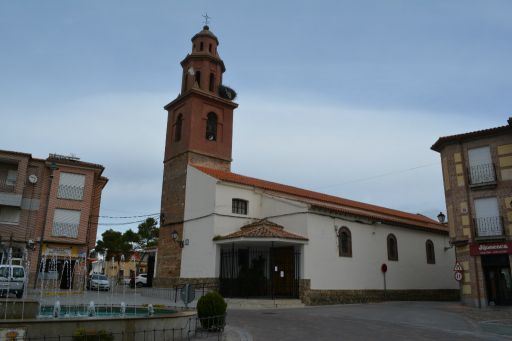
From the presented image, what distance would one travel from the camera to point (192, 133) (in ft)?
91.4

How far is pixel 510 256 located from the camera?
1930 cm

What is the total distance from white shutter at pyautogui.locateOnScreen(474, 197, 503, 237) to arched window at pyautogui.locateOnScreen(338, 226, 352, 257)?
22.1ft

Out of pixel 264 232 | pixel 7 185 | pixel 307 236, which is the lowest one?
pixel 307 236

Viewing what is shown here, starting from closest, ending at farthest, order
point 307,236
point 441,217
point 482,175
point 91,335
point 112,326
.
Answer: point 91,335 → point 112,326 → point 482,175 → point 307,236 → point 441,217

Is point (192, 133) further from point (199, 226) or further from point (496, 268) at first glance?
point (496, 268)

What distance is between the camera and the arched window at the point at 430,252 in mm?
30016

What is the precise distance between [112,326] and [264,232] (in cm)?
1370

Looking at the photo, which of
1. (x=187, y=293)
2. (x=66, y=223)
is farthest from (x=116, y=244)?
(x=187, y=293)

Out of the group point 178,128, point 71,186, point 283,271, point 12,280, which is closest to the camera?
point 12,280

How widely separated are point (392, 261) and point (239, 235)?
11.1 m

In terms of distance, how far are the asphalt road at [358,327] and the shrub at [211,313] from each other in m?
0.46

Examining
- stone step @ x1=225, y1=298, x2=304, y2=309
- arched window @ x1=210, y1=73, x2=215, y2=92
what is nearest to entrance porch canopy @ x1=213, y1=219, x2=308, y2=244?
stone step @ x1=225, y1=298, x2=304, y2=309

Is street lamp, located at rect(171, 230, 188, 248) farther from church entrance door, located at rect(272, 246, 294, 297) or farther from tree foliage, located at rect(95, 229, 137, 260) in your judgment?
tree foliage, located at rect(95, 229, 137, 260)

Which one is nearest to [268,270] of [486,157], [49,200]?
[486,157]
